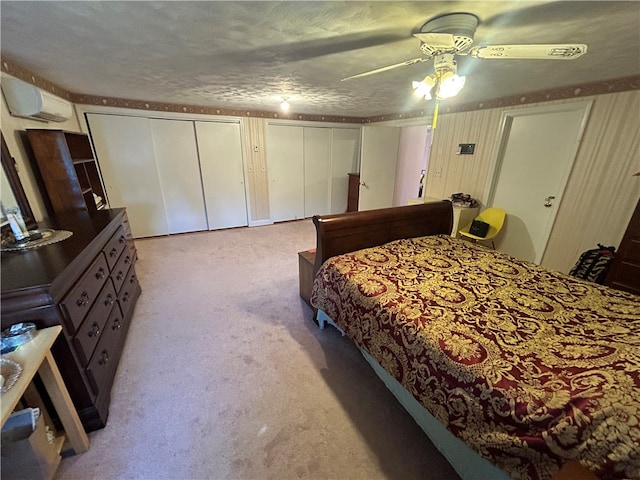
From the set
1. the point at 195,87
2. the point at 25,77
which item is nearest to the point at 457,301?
the point at 195,87

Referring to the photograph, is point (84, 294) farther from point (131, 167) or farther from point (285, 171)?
point (285, 171)

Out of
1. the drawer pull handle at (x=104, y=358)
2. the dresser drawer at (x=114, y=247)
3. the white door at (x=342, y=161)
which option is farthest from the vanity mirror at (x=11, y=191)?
the white door at (x=342, y=161)

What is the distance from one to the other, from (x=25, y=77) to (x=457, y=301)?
372cm

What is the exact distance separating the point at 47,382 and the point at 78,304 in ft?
1.15

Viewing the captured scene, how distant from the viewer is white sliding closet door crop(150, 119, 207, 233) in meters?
3.89

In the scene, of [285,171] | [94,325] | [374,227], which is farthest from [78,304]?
[285,171]

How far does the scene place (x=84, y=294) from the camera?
1376mm

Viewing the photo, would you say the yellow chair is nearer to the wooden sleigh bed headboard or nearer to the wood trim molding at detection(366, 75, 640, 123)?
the wooden sleigh bed headboard

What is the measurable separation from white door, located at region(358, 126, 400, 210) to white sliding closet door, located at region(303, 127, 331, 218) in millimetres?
1302

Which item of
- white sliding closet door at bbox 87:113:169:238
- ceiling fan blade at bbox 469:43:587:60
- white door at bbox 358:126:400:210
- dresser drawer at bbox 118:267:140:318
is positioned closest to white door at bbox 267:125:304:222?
white door at bbox 358:126:400:210

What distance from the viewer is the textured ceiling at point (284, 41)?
46.4 inches

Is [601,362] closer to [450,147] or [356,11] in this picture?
[356,11]

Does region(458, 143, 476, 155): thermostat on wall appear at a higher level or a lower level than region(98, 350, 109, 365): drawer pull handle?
higher

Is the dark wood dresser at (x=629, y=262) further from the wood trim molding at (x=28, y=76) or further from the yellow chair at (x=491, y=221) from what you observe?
the wood trim molding at (x=28, y=76)
